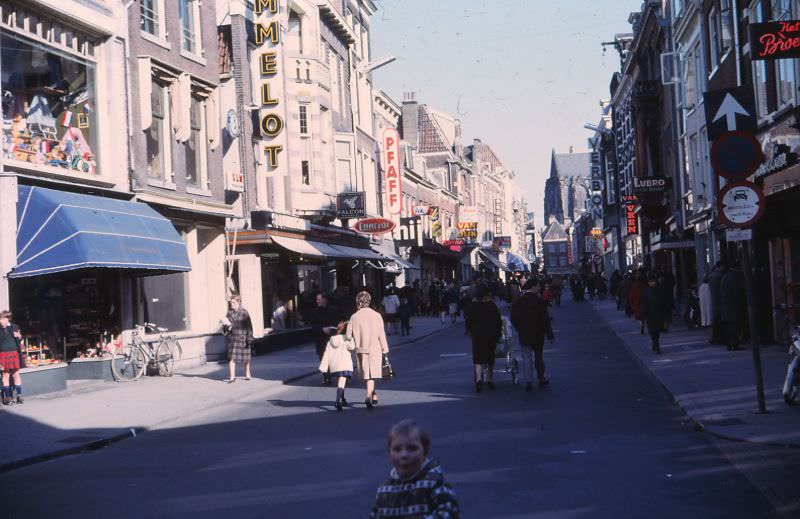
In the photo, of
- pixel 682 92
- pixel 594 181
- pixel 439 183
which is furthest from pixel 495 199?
pixel 682 92

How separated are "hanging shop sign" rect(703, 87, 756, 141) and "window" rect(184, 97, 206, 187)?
15946mm

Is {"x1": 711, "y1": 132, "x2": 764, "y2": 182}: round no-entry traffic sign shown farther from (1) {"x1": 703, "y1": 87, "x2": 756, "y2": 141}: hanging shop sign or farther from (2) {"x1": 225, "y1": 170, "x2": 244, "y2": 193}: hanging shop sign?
(2) {"x1": 225, "y1": 170, "x2": 244, "y2": 193}: hanging shop sign

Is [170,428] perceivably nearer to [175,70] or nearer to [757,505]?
[757,505]

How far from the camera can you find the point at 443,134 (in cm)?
8081

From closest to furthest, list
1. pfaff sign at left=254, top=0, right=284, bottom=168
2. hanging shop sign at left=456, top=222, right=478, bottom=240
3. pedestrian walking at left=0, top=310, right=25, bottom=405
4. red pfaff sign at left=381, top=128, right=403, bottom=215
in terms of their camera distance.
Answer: pedestrian walking at left=0, top=310, right=25, bottom=405
pfaff sign at left=254, top=0, right=284, bottom=168
red pfaff sign at left=381, top=128, right=403, bottom=215
hanging shop sign at left=456, top=222, right=478, bottom=240

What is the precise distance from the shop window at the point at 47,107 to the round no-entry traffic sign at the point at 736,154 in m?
12.2

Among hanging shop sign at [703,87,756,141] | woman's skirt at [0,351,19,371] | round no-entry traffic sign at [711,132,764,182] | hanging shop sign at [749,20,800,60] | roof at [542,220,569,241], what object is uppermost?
roof at [542,220,569,241]

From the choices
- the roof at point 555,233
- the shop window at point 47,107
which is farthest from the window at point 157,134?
the roof at point 555,233

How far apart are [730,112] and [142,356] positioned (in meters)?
13.7

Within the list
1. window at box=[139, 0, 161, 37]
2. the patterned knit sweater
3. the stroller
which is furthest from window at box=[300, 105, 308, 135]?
the patterned knit sweater

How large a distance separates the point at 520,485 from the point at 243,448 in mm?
3997

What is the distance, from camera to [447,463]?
9.41 metres

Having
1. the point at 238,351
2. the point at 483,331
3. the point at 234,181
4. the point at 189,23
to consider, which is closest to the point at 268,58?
the point at 189,23

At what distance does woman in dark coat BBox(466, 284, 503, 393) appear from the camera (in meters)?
16.0
